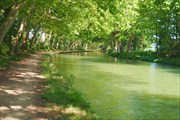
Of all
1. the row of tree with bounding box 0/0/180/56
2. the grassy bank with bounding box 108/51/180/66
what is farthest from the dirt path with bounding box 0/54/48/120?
the grassy bank with bounding box 108/51/180/66

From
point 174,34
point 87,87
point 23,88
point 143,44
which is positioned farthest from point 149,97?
point 143,44

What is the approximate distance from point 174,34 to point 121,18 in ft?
161

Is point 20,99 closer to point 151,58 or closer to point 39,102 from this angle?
point 39,102

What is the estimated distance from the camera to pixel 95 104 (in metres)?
18.0

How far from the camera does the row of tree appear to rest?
69.1 feet

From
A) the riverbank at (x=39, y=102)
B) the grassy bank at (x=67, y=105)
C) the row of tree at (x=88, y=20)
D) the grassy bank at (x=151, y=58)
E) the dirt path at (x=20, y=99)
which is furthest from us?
the grassy bank at (x=151, y=58)

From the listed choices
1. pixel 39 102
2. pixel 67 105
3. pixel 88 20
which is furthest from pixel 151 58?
pixel 39 102

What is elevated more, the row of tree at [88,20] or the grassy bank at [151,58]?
the row of tree at [88,20]

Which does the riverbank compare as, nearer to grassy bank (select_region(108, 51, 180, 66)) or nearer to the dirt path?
the dirt path

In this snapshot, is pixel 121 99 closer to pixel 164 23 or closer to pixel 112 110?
pixel 112 110

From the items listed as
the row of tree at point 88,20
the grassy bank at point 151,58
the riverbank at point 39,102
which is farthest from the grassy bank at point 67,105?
the grassy bank at point 151,58

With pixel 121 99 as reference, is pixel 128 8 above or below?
above

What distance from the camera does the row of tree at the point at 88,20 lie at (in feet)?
69.1

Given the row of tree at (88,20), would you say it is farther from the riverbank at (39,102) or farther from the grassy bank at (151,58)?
the riverbank at (39,102)
